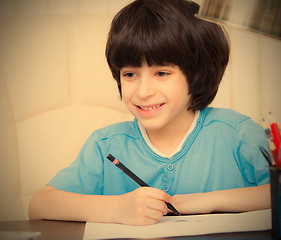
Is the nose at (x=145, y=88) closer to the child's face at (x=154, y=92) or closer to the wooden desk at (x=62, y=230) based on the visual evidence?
the child's face at (x=154, y=92)

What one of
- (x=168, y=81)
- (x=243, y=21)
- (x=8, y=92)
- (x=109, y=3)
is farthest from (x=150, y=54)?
(x=8, y=92)

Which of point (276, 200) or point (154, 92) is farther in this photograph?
point (154, 92)

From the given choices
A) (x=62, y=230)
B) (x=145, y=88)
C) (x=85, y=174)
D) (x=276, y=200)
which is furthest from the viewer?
(x=85, y=174)

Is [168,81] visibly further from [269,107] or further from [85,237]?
[269,107]

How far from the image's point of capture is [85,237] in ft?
1.83

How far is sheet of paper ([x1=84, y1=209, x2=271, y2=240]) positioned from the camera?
1.80 ft

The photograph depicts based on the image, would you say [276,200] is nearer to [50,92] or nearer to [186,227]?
[186,227]

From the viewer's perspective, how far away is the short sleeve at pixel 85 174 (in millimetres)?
882

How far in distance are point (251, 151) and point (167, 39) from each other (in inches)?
13.0

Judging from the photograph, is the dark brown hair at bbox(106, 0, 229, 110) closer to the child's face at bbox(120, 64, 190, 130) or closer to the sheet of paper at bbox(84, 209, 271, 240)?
the child's face at bbox(120, 64, 190, 130)

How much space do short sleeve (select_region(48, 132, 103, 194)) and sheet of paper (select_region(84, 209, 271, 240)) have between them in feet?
0.79

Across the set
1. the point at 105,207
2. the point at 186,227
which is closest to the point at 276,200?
the point at 186,227

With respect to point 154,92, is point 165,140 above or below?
below

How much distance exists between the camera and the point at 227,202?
714 millimetres
